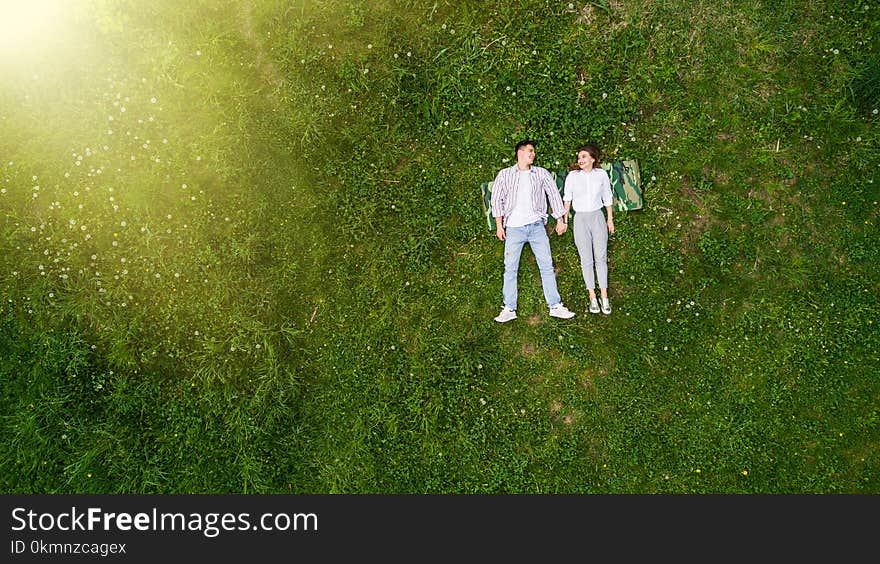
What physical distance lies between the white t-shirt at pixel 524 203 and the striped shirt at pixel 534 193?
33 millimetres

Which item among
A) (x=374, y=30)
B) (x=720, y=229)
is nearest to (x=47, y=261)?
(x=374, y=30)

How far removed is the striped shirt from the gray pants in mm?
247

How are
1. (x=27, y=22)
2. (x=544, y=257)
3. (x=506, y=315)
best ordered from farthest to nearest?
(x=27, y=22) < (x=506, y=315) < (x=544, y=257)

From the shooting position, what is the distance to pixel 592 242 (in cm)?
524

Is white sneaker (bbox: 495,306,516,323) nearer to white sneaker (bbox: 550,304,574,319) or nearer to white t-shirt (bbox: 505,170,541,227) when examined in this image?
white sneaker (bbox: 550,304,574,319)

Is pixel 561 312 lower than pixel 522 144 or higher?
lower

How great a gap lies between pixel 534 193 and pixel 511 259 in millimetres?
748

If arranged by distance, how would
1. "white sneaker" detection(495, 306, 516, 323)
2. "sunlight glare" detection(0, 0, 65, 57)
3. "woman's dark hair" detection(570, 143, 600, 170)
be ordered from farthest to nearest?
"sunlight glare" detection(0, 0, 65, 57)
"white sneaker" detection(495, 306, 516, 323)
"woman's dark hair" detection(570, 143, 600, 170)

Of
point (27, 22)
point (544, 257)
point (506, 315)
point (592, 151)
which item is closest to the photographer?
point (592, 151)

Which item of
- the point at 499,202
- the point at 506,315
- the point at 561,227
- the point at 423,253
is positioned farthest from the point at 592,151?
the point at 423,253

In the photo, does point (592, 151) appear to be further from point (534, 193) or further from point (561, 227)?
point (561, 227)

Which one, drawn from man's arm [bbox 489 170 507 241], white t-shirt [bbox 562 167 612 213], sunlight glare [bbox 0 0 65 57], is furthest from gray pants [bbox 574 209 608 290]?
sunlight glare [bbox 0 0 65 57]

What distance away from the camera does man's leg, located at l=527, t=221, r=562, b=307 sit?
525 cm

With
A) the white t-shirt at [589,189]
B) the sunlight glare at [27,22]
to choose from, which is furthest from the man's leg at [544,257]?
the sunlight glare at [27,22]
